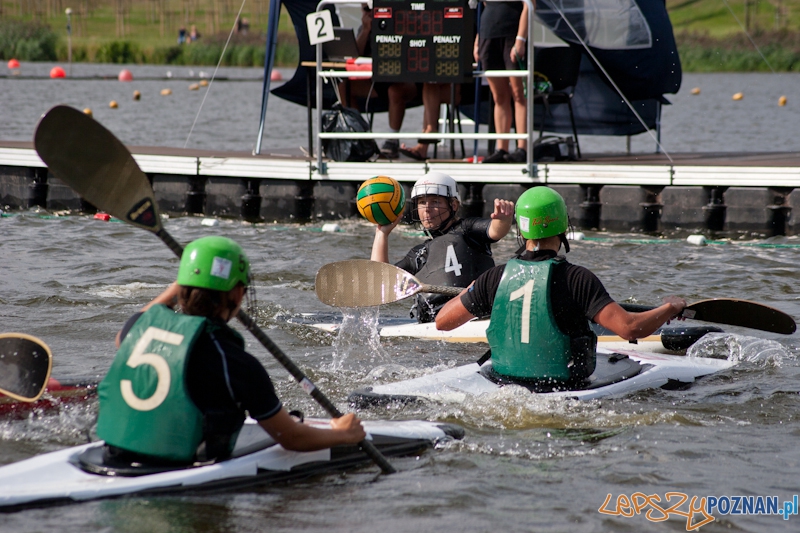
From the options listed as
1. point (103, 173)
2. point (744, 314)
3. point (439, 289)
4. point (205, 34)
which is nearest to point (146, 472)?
point (103, 173)

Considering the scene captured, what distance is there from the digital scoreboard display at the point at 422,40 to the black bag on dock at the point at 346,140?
67cm

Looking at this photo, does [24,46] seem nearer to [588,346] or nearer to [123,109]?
[123,109]

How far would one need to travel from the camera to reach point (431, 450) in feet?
14.6

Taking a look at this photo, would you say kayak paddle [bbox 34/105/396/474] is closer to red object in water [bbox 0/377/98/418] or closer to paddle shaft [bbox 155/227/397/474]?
paddle shaft [bbox 155/227/397/474]

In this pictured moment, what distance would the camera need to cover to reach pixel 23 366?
4598mm

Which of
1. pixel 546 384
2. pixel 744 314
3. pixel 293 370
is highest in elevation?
pixel 293 370

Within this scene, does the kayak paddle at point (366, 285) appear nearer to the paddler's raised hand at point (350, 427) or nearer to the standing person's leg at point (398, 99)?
the paddler's raised hand at point (350, 427)

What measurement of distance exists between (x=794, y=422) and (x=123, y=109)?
26.9 metres

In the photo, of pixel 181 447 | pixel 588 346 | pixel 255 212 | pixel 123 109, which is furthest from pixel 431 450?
pixel 123 109

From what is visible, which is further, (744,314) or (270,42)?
(270,42)

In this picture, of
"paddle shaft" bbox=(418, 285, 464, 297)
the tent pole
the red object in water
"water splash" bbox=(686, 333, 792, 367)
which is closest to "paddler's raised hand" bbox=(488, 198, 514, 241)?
"paddle shaft" bbox=(418, 285, 464, 297)

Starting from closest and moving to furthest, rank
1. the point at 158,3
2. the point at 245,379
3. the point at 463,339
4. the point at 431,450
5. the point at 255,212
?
the point at 245,379 → the point at 431,450 → the point at 463,339 → the point at 255,212 → the point at 158,3

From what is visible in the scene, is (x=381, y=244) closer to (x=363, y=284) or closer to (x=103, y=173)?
(x=363, y=284)

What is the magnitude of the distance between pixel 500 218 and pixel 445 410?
1.46 meters
